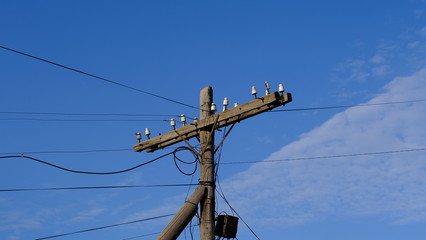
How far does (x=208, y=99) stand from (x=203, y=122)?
1.82 ft

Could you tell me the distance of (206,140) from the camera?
14164 millimetres

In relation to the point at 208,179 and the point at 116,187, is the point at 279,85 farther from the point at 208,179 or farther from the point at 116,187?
the point at 116,187

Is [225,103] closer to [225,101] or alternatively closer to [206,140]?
[225,101]

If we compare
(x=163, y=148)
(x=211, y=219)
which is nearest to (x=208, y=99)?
(x=163, y=148)

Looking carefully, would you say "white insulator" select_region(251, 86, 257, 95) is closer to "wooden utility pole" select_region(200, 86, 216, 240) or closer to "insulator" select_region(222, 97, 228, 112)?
"insulator" select_region(222, 97, 228, 112)

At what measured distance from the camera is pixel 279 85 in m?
13.6

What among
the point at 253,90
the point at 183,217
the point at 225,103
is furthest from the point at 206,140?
the point at 183,217

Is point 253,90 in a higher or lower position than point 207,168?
higher

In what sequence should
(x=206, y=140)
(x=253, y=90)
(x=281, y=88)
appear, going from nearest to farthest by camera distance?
(x=281, y=88) < (x=253, y=90) < (x=206, y=140)

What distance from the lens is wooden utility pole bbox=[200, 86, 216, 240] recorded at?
13.5 meters

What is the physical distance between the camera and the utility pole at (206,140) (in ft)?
43.3

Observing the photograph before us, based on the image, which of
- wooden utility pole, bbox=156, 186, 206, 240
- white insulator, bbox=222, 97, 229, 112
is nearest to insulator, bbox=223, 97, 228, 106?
white insulator, bbox=222, 97, 229, 112

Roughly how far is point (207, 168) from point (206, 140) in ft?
1.97

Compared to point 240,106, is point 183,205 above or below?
below
